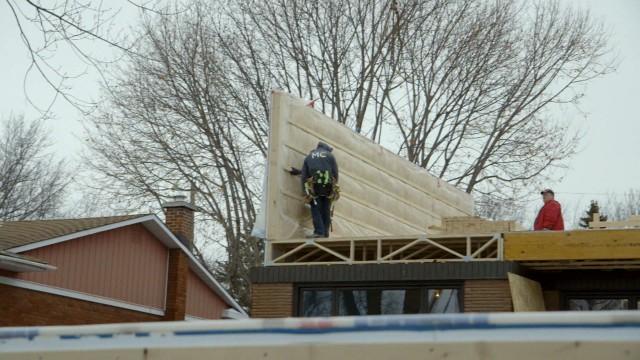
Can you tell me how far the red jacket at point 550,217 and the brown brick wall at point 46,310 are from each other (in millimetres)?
11169

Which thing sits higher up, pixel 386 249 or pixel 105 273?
pixel 386 249

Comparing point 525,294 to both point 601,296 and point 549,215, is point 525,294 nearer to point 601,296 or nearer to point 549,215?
point 601,296

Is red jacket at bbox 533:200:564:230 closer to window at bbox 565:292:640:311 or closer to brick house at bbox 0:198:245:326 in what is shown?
window at bbox 565:292:640:311

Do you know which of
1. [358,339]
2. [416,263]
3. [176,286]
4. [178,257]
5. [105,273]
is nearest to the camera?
[358,339]

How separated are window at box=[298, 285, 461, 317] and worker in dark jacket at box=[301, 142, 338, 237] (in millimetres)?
1191

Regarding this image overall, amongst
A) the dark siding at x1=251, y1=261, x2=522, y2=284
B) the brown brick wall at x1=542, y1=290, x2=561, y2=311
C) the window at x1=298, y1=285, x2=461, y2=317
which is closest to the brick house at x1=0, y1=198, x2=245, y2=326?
the dark siding at x1=251, y1=261, x2=522, y2=284

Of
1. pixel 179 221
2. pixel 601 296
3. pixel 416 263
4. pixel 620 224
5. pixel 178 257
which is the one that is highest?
pixel 179 221

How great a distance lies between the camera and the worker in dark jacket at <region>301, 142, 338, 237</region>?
49.9ft

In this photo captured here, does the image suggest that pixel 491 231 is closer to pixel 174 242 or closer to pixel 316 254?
pixel 316 254

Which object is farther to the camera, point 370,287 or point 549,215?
point 549,215

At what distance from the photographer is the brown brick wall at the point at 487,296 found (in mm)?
13195

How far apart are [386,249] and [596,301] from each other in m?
3.49

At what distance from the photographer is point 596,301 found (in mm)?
14867

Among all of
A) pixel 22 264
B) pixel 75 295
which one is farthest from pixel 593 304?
pixel 75 295
